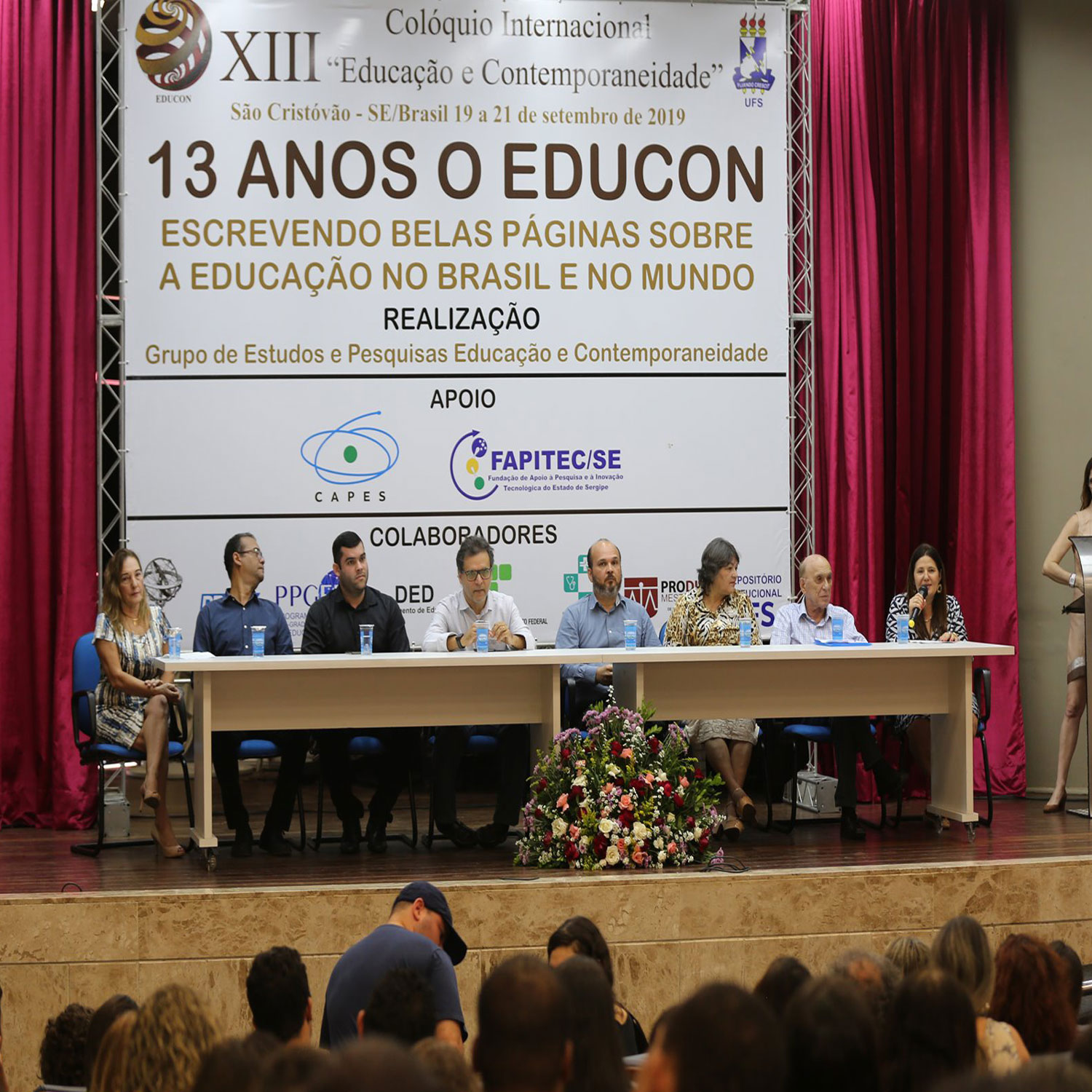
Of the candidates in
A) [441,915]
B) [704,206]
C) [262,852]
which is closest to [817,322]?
[704,206]

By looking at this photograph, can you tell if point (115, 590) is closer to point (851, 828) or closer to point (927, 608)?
point (851, 828)

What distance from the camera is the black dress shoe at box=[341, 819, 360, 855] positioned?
5.45 metres

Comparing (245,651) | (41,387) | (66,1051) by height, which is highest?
(41,387)

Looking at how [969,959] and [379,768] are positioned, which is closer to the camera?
[969,959]

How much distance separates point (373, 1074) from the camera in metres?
1.32

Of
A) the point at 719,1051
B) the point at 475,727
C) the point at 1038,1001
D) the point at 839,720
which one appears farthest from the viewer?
the point at 475,727

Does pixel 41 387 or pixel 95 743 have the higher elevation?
pixel 41 387

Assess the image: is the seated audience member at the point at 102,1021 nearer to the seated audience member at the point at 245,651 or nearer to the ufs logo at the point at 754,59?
the seated audience member at the point at 245,651

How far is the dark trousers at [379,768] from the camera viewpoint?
5527 millimetres

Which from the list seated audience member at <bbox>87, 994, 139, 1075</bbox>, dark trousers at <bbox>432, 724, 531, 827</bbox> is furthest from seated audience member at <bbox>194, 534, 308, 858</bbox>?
seated audience member at <bbox>87, 994, 139, 1075</bbox>

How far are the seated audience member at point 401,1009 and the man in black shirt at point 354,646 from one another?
2920 mm

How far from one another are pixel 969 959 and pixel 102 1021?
5.01 feet

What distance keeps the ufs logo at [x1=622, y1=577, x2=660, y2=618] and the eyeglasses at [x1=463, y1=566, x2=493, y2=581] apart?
1.09 meters

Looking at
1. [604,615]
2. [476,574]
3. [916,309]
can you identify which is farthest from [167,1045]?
[916,309]
